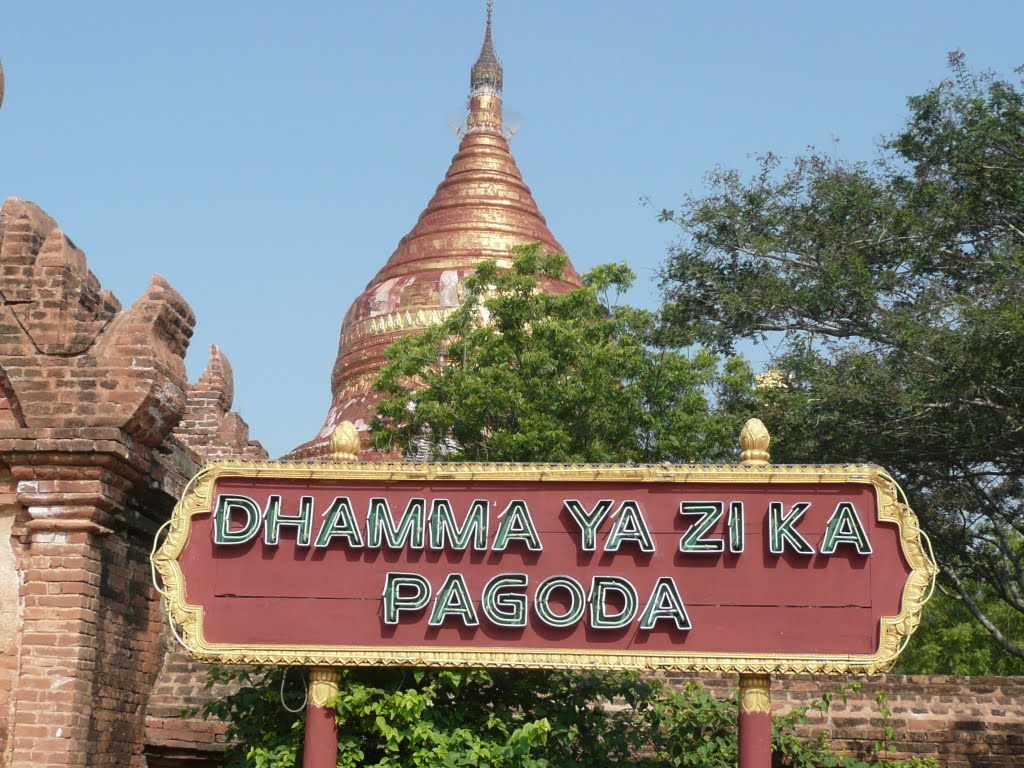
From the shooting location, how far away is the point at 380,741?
1041cm

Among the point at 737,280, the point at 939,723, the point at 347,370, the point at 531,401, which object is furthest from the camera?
the point at 347,370

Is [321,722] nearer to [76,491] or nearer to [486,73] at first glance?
[76,491]

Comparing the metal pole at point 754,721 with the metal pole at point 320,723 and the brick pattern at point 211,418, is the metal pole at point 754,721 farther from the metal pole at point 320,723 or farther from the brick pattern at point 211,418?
the brick pattern at point 211,418

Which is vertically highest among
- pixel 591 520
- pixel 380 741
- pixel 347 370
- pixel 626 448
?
pixel 347 370

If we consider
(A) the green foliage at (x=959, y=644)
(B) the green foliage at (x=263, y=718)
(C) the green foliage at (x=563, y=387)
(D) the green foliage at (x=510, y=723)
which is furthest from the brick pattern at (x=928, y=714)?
(A) the green foliage at (x=959, y=644)

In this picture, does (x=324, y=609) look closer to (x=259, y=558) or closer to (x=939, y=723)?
(x=259, y=558)

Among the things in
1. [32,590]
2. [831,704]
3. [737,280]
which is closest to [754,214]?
[737,280]

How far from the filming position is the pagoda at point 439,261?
111 feet

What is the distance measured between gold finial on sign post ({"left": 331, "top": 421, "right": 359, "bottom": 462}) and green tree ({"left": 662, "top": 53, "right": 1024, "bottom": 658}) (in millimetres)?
8889

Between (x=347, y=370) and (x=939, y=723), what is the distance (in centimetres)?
2479

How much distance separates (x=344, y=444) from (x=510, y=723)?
256cm

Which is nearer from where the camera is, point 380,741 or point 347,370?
point 380,741

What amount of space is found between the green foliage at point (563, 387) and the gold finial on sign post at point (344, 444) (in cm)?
1097

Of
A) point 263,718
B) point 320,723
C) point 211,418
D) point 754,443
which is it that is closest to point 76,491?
point 263,718
